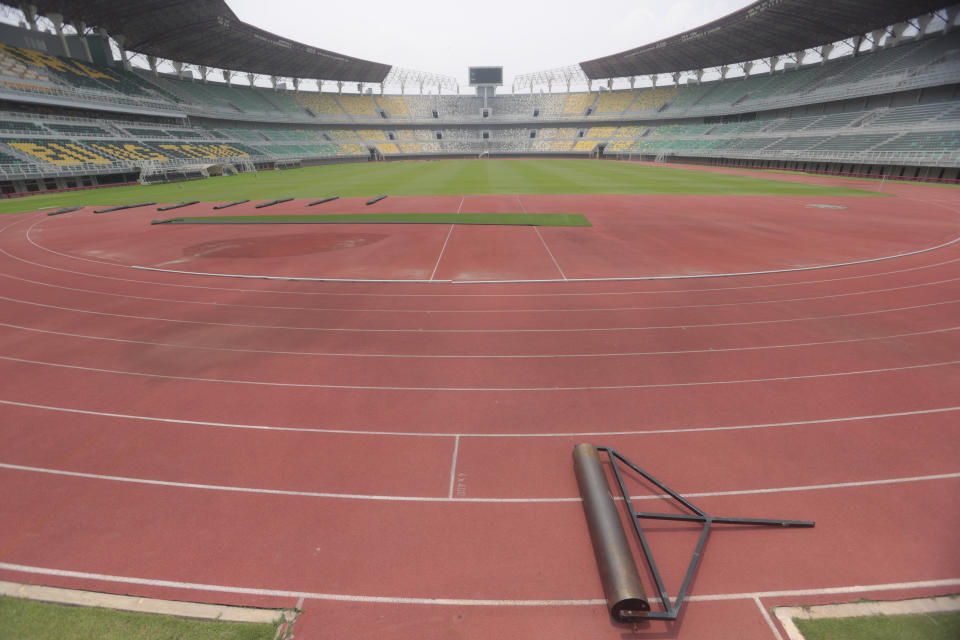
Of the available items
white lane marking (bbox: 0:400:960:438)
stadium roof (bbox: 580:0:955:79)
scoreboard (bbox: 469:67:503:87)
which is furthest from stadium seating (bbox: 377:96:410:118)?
white lane marking (bbox: 0:400:960:438)

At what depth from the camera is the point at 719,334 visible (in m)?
9.11

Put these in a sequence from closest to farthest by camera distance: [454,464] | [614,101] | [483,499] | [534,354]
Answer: [483,499] → [454,464] → [534,354] → [614,101]

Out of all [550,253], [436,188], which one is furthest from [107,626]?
[436,188]

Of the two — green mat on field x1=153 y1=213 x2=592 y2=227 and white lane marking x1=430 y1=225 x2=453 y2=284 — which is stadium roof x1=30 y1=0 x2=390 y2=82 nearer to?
green mat on field x1=153 y1=213 x2=592 y2=227

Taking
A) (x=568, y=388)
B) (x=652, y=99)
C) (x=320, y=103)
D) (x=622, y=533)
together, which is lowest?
(x=568, y=388)

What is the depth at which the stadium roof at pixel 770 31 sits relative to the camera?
43.8 metres

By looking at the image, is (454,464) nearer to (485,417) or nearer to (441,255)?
(485,417)

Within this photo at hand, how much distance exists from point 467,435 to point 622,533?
2593 mm

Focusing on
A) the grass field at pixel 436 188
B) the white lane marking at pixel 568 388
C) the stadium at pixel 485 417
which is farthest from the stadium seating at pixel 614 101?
the white lane marking at pixel 568 388

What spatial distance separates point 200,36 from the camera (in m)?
54.0

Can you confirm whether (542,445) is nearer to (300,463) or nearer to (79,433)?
(300,463)

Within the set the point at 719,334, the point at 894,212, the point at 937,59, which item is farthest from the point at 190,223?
the point at 937,59

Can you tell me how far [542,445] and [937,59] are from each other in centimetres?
6594

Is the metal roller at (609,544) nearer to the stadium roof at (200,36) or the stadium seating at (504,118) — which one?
the stadium seating at (504,118)
